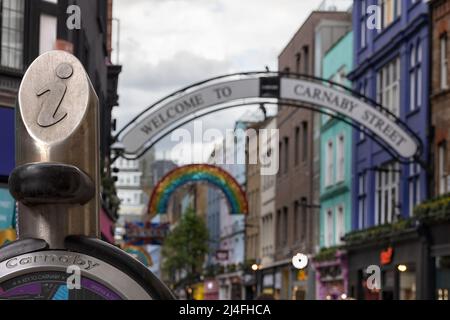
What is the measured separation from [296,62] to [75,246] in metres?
45.9

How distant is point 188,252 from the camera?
86.6 meters

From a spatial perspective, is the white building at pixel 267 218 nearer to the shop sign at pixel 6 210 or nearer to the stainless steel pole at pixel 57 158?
the shop sign at pixel 6 210

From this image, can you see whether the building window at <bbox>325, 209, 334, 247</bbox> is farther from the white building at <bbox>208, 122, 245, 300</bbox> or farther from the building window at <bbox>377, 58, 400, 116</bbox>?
the white building at <bbox>208, 122, 245, 300</bbox>

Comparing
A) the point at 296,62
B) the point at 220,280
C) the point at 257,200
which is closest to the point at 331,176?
the point at 296,62

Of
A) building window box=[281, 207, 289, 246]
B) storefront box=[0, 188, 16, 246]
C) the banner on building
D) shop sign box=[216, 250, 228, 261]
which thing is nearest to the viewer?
storefront box=[0, 188, 16, 246]

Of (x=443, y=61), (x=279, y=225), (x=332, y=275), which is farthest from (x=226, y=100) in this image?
(x=279, y=225)

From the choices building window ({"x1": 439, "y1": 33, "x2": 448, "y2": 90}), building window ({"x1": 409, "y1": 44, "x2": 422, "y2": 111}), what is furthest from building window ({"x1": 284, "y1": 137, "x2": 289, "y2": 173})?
building window ({"x1": 439, "y1": 33, "x2": 448, "y2": 90})

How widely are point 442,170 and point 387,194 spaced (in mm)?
5534

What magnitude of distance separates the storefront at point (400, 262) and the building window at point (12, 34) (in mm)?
15594

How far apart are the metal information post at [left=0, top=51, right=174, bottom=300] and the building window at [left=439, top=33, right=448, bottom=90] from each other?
94.1ft

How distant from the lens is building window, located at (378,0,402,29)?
37.0 metres

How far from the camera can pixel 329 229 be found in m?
46.4
